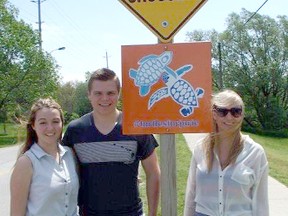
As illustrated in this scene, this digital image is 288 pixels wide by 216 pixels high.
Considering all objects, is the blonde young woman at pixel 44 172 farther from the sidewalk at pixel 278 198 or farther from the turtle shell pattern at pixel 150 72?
the sidewalk at pixel 278 198

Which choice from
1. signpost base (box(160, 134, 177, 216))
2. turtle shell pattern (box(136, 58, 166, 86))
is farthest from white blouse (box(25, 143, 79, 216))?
turtle shell pattern (box(136, 58, 166, 86))

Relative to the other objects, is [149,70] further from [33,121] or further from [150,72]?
[33,121]

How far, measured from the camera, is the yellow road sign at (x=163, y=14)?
2.99 metres

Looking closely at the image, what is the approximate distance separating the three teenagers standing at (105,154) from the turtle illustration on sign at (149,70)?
6.7 inches

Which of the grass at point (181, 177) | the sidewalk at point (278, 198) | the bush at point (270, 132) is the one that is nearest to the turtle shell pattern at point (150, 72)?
the grass at point (181, 177)

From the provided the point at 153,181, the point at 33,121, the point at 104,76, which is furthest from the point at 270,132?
the point at 33,121

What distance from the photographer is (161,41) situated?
3008 mm

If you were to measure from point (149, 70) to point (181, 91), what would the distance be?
265 mm

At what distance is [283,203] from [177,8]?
16.5 ft

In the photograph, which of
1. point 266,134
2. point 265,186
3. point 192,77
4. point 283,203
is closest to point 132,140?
point 192,77

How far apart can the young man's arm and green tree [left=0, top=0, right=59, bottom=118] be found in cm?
2789

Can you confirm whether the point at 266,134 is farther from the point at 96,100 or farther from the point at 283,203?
the point at 96,100

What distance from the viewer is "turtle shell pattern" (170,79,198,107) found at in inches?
114

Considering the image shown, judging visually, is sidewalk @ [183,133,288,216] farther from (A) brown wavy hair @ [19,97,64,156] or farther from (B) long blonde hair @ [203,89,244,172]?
(A) brown wavy hair @ [19,97,64,156]
